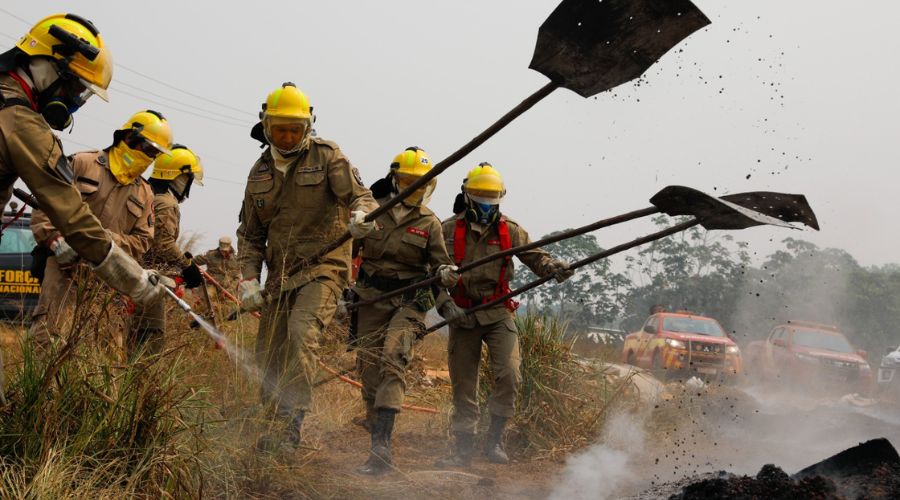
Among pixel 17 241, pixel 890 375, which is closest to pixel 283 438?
pixel 17 241

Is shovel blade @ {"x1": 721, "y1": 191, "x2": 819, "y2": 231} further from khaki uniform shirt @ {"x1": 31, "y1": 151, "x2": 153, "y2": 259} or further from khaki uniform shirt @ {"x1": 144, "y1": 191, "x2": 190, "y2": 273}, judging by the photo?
khaki uniform shirt @ {"x1": 144, "y1": 191, "x2": 190, "y2": 273}

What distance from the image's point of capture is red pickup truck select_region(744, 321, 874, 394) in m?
17.6

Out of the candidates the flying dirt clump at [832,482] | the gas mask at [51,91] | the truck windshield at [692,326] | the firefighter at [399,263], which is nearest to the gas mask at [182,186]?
the firefighter at [399,263]

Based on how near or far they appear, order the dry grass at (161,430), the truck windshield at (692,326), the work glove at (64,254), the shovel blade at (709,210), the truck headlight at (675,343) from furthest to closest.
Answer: the truck windshield at (692,326), the truck headlight at (675,343), the work glove at (64,254), the shovel blade at (709,210), the dry grass at (161,430)

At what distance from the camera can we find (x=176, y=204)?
24.9 ft

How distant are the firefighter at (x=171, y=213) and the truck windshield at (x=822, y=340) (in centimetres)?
1426

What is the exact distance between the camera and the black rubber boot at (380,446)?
5.36m

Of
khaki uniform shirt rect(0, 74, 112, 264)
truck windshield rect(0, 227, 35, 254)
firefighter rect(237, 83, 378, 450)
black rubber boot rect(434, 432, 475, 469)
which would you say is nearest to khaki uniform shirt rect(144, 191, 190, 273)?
firefighter rect(237, 83, 378, 450)

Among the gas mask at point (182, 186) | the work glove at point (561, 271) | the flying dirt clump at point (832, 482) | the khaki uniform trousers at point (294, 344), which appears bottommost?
the flying dirt clump at point (832, 482)

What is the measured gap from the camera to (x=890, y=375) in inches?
741

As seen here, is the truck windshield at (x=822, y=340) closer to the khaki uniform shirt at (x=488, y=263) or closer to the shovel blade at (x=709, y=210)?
the khaki uniform shirt at (x=488, y=263)

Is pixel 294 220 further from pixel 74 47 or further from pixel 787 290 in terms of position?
pixel 787 290

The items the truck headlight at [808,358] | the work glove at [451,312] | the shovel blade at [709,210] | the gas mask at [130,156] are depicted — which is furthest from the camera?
the truck headlight at [808,358]

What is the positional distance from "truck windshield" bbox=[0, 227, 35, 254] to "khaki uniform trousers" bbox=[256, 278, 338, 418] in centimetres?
790
